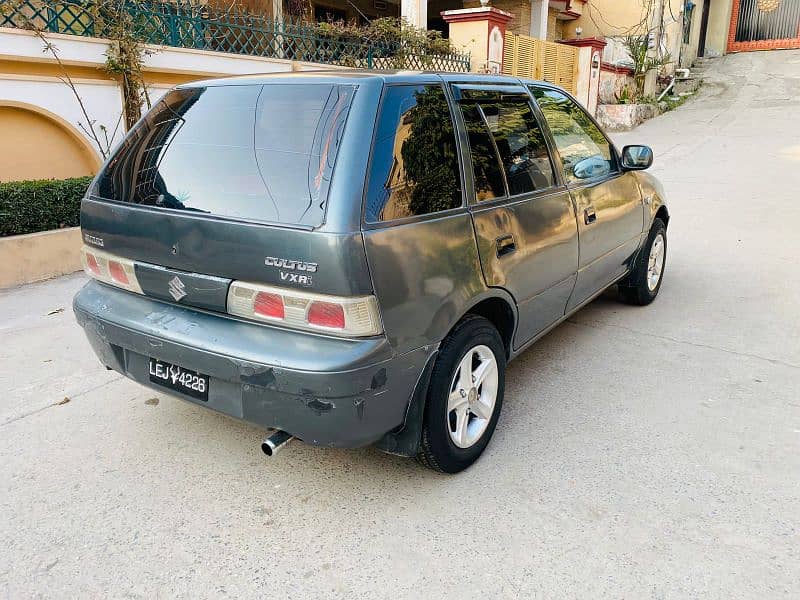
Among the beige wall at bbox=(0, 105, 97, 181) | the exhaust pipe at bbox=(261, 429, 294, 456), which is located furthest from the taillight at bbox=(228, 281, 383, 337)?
the beige wall at bbox=(0, 105, 97, 181)

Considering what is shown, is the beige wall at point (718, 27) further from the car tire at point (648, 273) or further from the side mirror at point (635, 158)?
the side mirror at point (635, 158)

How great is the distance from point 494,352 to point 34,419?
2.51m

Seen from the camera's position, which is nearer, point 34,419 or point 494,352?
point 494,352

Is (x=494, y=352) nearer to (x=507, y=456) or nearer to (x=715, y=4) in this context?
(x=507, y=456)

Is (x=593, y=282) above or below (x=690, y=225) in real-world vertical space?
above

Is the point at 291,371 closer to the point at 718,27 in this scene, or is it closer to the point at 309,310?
the point at 309,310

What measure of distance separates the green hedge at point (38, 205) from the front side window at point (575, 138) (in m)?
4.24

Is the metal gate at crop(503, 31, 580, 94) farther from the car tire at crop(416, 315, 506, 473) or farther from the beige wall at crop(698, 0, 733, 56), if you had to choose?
the beige wall at crop(698, 0, 733, 56)

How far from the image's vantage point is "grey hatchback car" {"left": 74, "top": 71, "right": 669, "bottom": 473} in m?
2.34

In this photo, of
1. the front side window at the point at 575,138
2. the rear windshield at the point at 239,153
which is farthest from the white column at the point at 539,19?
the rear windshield at the point at 239,153

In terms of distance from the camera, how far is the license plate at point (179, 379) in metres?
2.60

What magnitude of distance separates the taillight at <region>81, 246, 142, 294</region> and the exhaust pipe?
0.93m

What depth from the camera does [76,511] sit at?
269 centimetres

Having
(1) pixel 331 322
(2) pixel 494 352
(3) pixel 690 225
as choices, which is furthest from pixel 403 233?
(3) pixel 690 225
